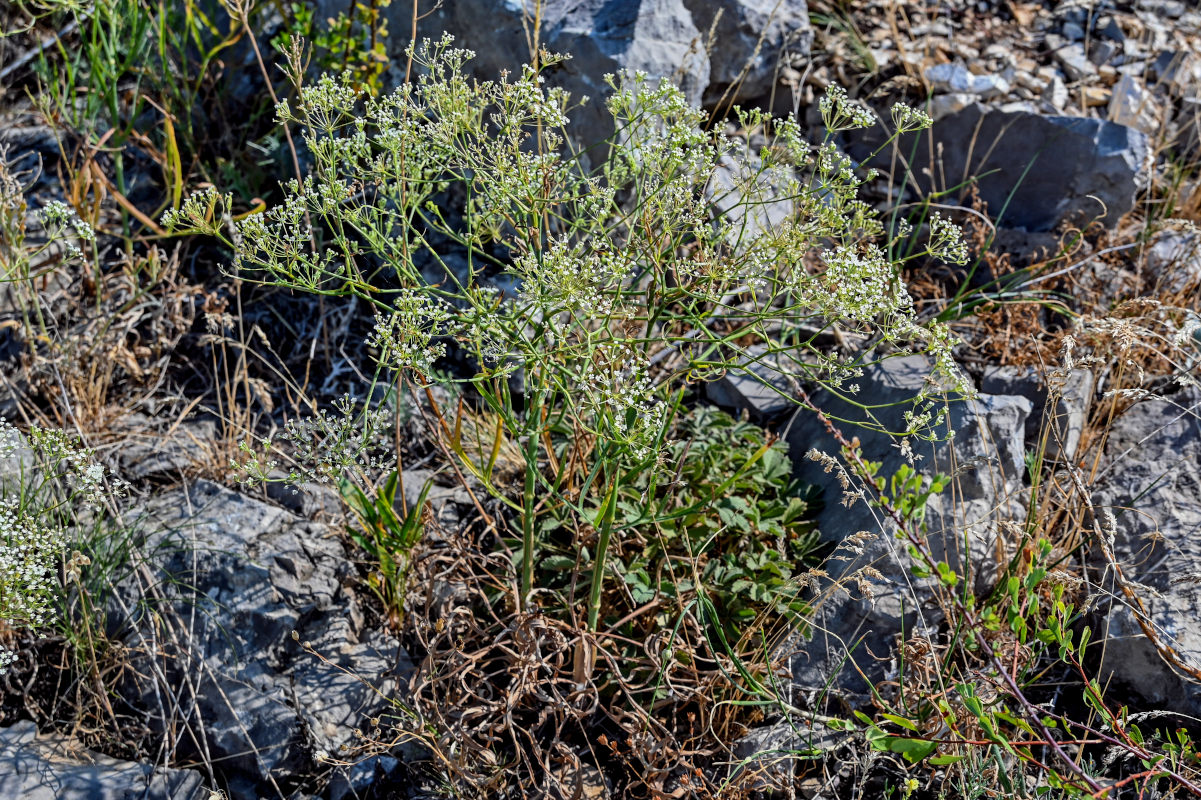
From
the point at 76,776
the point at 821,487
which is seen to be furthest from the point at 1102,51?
the point at 76,776

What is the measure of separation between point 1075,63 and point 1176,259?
56.4 inches

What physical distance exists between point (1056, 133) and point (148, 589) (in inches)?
157

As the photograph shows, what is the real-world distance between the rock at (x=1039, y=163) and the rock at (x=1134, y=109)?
0.45 m

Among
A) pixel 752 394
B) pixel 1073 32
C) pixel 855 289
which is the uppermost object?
pixel 1073 32

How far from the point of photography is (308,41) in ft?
12.6

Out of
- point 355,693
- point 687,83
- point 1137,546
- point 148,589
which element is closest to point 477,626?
point 355,693

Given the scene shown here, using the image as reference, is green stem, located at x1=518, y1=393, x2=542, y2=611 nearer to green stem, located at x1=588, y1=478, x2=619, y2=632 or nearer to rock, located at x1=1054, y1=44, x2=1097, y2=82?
green stem, located at x1=588, y1=478, x2=619, y2=632

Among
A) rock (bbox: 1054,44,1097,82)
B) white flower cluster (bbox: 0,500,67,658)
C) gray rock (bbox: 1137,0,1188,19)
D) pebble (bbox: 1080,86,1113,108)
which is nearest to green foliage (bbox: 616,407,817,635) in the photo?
white flower cluster (bbox: 0,500,67,658)

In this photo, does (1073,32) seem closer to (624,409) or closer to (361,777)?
(624,409)

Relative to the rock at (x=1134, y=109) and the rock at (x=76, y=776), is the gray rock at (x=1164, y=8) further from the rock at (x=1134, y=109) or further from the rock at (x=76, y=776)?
the rock at (x=76, y=776)

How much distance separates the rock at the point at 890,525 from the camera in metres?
2.72

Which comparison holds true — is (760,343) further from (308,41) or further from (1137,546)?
(308,41)

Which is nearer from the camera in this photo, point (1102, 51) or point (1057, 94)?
point (1057, 94)

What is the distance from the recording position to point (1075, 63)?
4.52m
